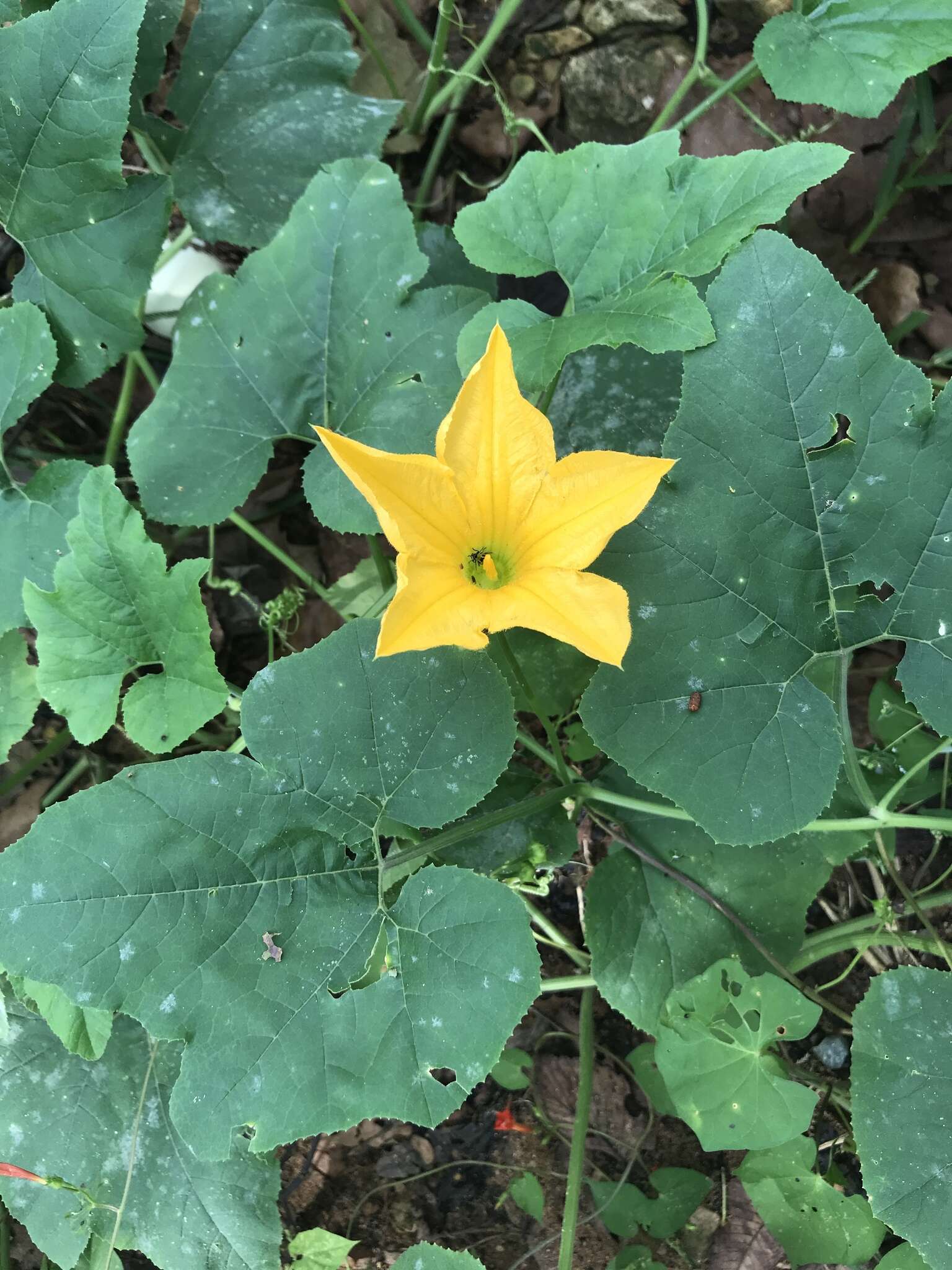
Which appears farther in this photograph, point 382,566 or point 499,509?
point 382,566

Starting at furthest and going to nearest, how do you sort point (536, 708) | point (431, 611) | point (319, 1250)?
point (319, 1250) → point (536, 708) → point (431, 611)

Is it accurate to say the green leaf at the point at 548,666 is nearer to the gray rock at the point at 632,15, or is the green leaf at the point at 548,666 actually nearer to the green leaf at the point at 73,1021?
the green leaf at the point at 73,1021

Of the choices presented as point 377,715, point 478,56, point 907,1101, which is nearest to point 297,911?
point 377,715

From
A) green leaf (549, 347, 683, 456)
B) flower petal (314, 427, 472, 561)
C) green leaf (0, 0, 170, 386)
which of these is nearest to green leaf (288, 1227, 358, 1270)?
flower petal (314, 427, 472, 561)

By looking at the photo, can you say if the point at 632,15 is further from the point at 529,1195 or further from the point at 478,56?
the point at 529,1195

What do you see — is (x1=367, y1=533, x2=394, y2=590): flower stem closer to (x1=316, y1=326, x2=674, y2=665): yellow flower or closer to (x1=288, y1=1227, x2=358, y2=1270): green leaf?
(x1=316, y1=326, x2=674, y2=665): yellow flower

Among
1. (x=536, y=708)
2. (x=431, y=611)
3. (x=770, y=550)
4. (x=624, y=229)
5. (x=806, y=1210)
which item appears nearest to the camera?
(x=431, y=611)

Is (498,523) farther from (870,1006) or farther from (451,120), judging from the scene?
(451,120)
